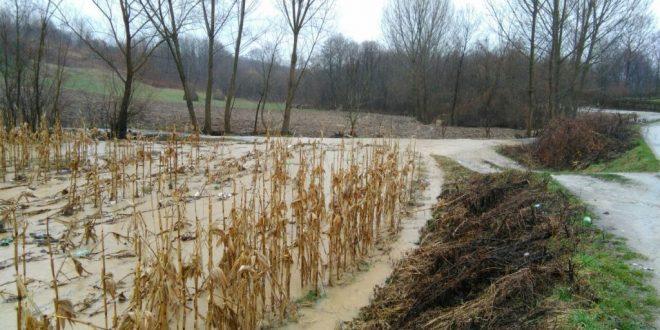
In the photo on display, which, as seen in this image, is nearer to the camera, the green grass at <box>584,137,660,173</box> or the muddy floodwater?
the muddy floodwater

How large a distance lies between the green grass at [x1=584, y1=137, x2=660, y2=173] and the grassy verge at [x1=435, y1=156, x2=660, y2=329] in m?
4.58

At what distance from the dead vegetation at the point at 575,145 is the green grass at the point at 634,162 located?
0.94 ft

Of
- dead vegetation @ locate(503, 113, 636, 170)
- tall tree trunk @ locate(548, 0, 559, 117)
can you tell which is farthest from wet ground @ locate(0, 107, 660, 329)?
tall tree trunk @ locate(548, 0, 559, 117)

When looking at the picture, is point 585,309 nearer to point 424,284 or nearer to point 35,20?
point 424,284

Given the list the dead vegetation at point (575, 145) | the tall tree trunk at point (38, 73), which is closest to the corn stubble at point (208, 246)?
the tall tree trunk at point (38, 73)

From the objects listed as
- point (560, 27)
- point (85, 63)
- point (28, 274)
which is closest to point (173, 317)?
point (28, 274)

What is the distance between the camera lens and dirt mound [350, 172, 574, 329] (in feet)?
11.0

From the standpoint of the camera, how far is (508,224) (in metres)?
5.08

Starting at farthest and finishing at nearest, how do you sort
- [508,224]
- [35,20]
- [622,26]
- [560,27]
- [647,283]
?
[622,26]
[560,27]
[35,20]
[508,224]
[647,283]

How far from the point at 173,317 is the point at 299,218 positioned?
4.22 feet

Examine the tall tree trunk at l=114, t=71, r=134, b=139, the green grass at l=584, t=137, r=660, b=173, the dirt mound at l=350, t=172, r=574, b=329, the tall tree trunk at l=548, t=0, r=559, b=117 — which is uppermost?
the tall tree trunk at l=548, t=0, r=559, b=117

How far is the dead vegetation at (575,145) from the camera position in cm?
1066

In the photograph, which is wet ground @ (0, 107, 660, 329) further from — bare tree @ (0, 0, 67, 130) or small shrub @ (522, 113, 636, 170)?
bare tree @ (0, 0, 67, 130)

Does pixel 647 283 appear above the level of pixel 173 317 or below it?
above
